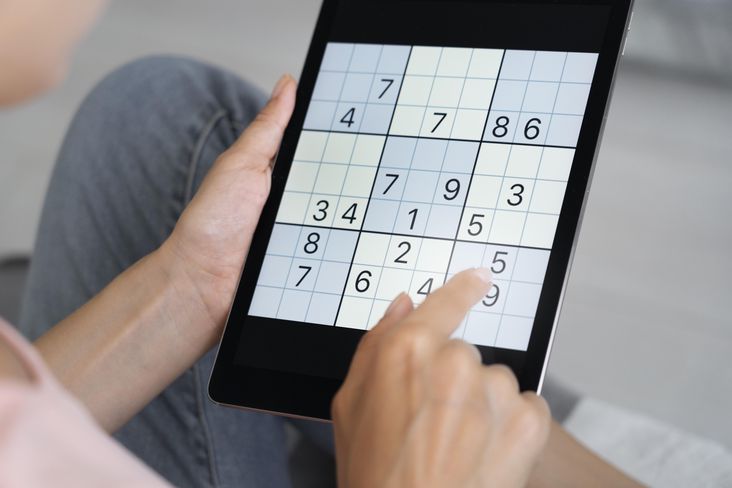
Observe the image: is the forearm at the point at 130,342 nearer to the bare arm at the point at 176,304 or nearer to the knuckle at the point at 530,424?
the bare arm at the point at 176,304

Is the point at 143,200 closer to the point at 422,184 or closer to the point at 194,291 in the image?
the point at 194,291

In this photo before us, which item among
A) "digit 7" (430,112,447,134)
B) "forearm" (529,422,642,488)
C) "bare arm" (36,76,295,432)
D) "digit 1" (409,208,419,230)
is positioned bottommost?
"forearm" (529,422,642,488)

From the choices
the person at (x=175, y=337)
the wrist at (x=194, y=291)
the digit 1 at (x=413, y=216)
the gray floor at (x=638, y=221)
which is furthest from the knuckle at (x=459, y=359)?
the gray floor at (x=638, y=221)

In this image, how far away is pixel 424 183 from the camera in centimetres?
62

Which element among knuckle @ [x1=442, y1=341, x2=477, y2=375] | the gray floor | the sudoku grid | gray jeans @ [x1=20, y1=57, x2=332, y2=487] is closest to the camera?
knuckle @ [x1=442, y1=341, x2=477, y2=375]

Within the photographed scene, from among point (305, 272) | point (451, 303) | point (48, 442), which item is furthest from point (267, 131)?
point (48, 442)

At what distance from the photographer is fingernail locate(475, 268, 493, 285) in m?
0.56

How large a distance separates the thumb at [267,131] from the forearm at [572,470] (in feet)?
1.10

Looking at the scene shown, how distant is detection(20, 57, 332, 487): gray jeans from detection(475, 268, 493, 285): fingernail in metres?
0.30

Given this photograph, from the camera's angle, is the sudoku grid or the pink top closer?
the pink top

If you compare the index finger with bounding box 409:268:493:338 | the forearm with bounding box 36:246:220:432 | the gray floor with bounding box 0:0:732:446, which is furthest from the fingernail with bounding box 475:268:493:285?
the gray floor with bounding box 0:0:732:446

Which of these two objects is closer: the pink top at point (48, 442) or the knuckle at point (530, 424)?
the pink top at point (48, 442)

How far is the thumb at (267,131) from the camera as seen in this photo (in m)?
0.67

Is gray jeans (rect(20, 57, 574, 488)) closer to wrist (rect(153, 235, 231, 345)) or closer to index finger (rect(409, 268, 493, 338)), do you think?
wrist (rect(153, 235, 231, 345))
